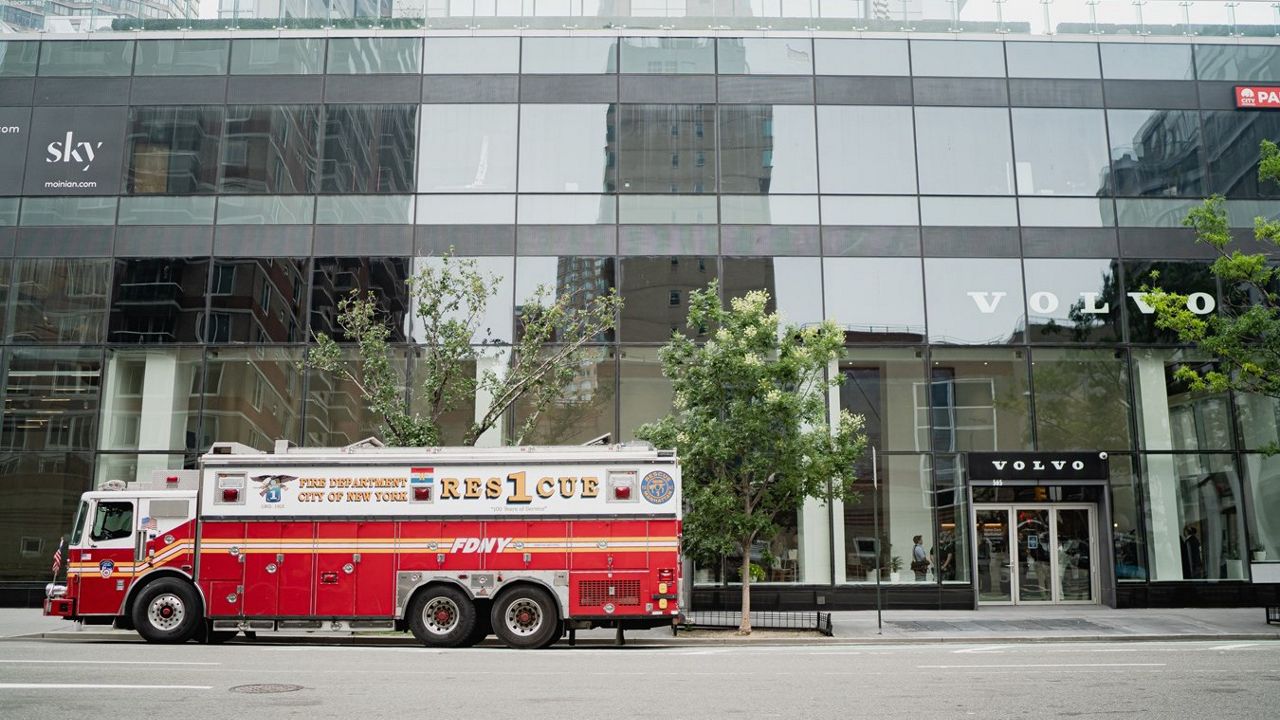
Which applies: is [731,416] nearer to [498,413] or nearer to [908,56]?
[498,413]

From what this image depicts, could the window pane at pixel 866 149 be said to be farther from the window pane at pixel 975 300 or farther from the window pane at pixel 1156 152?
the window pane at pixel 1156 152

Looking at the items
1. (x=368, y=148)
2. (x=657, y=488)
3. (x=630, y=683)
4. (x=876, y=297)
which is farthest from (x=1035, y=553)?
(x=368, y=148)

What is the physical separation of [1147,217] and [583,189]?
13836 mm

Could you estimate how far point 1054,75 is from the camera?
26.8m

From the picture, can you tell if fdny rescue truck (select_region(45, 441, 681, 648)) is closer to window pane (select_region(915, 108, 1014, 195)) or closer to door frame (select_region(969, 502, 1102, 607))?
door frame (select_region(969, 502, 1102, 607))

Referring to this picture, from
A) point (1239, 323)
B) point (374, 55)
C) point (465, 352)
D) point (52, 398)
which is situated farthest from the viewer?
point (374, 55)

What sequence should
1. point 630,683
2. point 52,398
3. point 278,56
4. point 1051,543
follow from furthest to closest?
point 278,56 < point 52,398 < point 1051,543 < point 630,683

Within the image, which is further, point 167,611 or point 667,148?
point 667,148

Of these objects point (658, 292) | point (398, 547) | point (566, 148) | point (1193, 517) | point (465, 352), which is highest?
point (566, 148)

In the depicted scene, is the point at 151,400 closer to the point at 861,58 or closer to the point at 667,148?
the point at 667,148

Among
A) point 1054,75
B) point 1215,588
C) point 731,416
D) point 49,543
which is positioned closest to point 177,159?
point 49,543

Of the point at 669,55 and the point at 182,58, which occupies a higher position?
the point at 669,55

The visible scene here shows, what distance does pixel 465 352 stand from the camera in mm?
22047

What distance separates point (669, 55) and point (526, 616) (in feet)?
50.4
